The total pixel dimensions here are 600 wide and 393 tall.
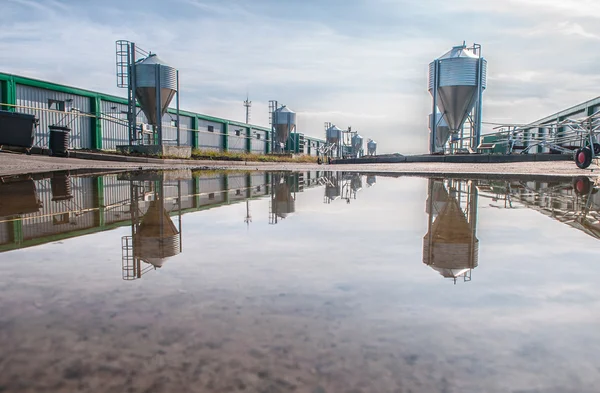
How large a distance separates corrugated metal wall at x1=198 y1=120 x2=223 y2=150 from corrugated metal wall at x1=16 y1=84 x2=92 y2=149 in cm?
1295

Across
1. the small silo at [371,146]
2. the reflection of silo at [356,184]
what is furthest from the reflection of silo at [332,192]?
the small silo at [371,146]

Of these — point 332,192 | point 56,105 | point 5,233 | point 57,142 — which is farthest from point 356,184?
point 56,105

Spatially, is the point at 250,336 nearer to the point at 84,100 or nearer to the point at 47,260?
the point at 47,260

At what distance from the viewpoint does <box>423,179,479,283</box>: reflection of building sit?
2.04 meters

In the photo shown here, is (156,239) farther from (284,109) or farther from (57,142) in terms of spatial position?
(284,109)

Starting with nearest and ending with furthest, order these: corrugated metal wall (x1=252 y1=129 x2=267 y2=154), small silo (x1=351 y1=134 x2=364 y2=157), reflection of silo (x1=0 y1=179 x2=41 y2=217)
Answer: reflection of silo (x1=0 y1=179 x2=41 y2=217) → corrugated metal wall (x1=252 y1=129 x2=267 y2=154) → small silo (x1=351 y1=134 x2=364 y2=157)

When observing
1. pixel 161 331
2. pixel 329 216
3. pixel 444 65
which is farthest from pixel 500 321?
pixel 444 65

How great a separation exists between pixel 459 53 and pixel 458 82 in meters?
1.37

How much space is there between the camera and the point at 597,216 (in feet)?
12.5

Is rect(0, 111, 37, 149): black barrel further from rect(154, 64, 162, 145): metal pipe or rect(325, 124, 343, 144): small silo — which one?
rect(325, 124, 343, 144): small silo

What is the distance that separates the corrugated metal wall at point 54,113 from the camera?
20688 mm

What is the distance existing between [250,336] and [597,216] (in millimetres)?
3815

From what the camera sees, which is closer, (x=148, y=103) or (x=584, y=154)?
(x=584, y=154)

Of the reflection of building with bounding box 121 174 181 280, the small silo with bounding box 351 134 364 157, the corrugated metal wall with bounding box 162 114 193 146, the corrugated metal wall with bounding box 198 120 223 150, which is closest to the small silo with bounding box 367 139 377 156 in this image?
the small silo with bounding box 351 134 364 157
